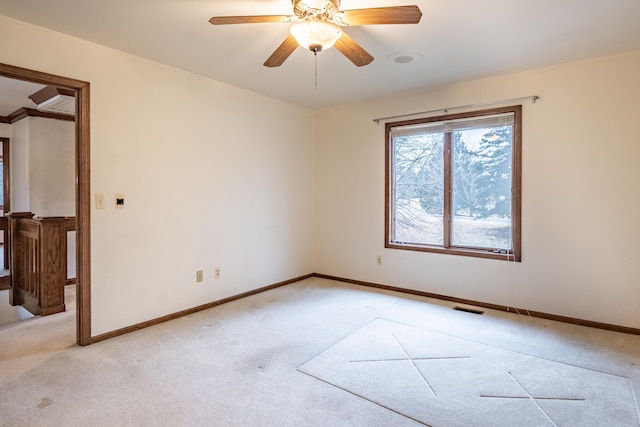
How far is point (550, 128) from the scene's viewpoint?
3377 millimetres

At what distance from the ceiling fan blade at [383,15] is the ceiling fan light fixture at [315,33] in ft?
0.31

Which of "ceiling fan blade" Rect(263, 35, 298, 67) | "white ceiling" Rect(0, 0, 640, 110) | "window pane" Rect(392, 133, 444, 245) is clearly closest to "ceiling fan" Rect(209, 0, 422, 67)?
"ceiling fan blade" Rect(263, 35, 298, 67)

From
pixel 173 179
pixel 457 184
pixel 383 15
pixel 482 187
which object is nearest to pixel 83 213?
pixel 173 179

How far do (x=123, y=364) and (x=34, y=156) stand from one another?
386 cm

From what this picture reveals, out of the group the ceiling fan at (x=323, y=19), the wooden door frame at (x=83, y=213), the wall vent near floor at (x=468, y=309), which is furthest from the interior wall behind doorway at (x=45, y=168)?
the wall vent near floor at (x=468, y=309)

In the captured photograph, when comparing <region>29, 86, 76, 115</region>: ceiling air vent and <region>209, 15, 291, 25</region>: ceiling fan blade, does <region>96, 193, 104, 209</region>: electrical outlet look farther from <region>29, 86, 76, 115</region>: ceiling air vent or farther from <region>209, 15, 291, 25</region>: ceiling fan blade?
<region>209, 15, 291, 25</region>: ceiling fan blade

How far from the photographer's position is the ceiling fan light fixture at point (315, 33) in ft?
6.51

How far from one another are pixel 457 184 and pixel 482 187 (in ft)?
0.84

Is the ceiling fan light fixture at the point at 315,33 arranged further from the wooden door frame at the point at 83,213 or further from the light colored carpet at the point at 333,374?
the light colored carpet at the point at 333,374

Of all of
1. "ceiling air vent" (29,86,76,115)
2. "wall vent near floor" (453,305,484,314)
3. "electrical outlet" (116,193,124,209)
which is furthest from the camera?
"ceiling air vent" (29,86,76,115)

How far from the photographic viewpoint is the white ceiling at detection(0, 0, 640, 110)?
2266 mm

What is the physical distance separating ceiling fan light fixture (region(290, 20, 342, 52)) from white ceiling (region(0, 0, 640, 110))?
326 mm

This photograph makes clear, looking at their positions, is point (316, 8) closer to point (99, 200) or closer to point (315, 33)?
point (315, 33)

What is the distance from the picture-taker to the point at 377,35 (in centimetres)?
265
